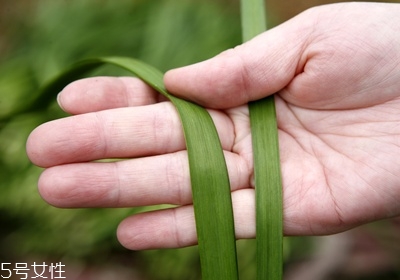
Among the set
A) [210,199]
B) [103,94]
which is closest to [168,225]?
[210,199]

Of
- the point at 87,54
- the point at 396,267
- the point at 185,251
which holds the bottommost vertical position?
the point at 396,267

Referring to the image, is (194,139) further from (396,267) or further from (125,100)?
(396,267)

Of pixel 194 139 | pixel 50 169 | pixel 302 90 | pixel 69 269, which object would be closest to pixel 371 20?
pixel 302 90

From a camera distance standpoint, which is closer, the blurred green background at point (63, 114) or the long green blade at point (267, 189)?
the long green blade at point (267, 189)

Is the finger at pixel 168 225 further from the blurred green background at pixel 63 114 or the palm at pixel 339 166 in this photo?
the blurred green background at pixel 63 114

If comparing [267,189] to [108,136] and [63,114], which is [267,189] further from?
[63,114]

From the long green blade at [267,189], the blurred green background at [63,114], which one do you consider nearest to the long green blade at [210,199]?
the long green blade at [267,189]
